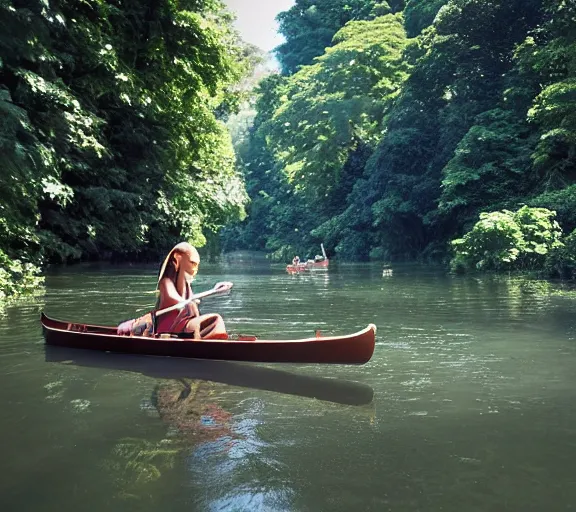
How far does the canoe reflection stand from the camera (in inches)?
232

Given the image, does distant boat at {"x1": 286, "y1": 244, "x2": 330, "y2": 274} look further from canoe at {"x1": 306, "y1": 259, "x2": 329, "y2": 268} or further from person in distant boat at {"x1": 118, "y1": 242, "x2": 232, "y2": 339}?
person in distant boat at {"x1": 118, "y1": 242, "x2": 232, "y2": 339}

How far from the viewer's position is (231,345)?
266 inches

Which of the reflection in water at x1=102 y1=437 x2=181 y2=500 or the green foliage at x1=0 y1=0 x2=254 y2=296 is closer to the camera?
the reflection in water at x1=102 y1=437 x2=181 y2=500

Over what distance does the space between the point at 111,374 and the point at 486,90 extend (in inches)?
1078

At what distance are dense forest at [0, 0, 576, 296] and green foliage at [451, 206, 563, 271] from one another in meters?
0.06

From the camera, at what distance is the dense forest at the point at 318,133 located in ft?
46.5

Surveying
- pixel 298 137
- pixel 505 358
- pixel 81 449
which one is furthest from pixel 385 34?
pixel 81 449

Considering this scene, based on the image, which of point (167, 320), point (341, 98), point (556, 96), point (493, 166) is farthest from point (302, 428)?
point (341, 98)

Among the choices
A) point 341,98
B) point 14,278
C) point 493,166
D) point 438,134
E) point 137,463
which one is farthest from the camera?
point 341,98

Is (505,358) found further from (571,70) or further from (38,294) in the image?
(571,70)

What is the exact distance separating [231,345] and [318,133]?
3669cm

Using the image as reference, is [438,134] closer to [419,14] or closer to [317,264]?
[317,264]

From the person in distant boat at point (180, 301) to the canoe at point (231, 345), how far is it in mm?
230

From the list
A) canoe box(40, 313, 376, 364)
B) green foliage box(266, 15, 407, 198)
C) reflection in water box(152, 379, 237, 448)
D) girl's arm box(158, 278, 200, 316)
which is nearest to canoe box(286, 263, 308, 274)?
green foliage box(266, 15, 407, 198)
